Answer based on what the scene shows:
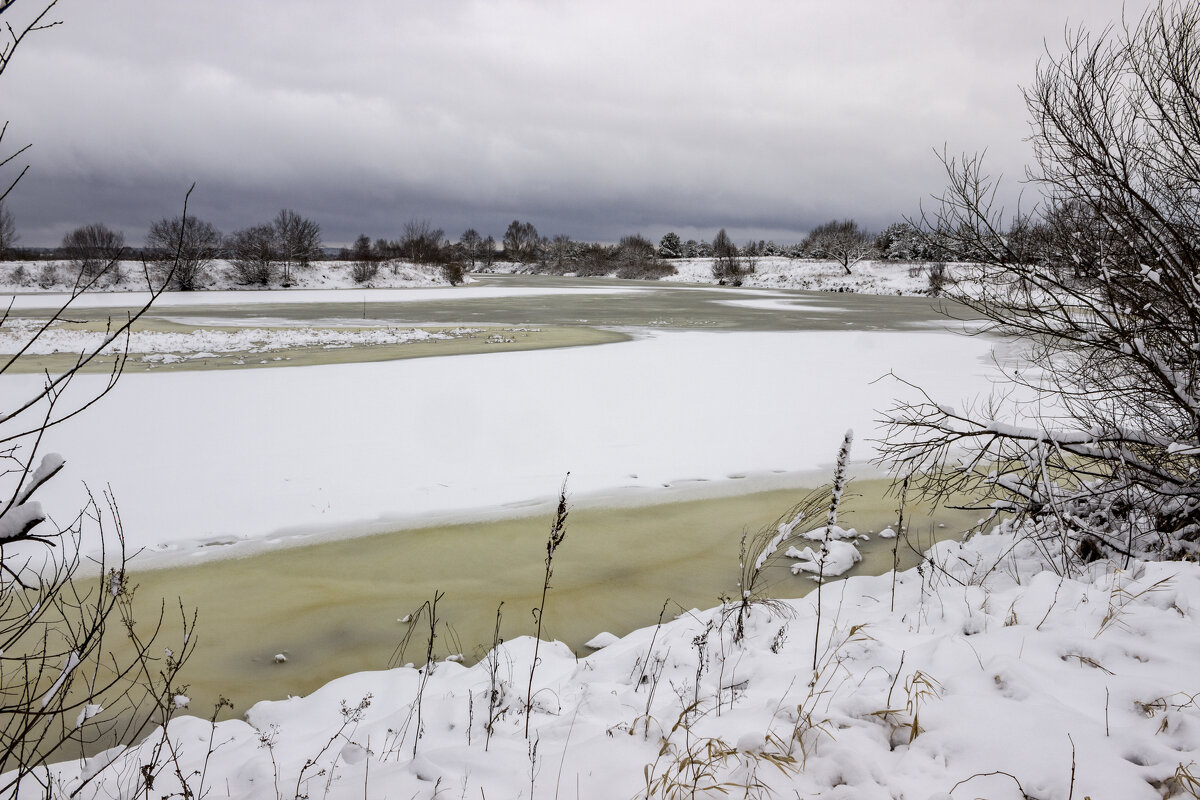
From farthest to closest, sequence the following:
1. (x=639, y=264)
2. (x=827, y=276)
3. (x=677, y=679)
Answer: (x=639, y=264) < (x=827, y=276) < (x=677, y=679)

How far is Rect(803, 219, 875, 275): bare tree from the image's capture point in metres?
70.6

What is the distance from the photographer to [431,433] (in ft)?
31.9

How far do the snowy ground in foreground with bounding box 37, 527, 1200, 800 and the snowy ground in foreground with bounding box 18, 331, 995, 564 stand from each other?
10.4 ft

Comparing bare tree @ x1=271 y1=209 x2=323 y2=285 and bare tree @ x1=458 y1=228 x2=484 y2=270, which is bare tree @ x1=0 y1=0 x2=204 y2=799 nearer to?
bare tree @ x1=271 y1=209 x2=323 y2=285

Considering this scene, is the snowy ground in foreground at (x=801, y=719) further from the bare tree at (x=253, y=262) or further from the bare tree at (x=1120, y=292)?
the bare tree at (x=253, y=262)

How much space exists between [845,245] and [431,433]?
69.4 meters

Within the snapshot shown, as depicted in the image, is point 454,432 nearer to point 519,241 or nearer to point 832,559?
point 832,559

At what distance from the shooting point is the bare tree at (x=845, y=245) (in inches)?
2778

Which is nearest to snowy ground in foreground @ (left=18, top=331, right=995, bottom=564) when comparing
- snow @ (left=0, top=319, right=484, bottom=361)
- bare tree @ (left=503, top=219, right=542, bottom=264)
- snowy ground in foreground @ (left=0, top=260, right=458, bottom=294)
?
snow @ (left=0, top=319, right=484, bottom=361)

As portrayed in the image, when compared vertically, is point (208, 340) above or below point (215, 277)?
below

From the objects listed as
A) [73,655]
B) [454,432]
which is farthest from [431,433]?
[73,655]

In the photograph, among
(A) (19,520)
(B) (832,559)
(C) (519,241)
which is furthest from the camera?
(C) (519,241)

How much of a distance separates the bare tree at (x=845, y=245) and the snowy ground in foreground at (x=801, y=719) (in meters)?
68.7

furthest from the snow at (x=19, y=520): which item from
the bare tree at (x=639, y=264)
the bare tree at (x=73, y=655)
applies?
the bare tree at (x=639, y=264)
